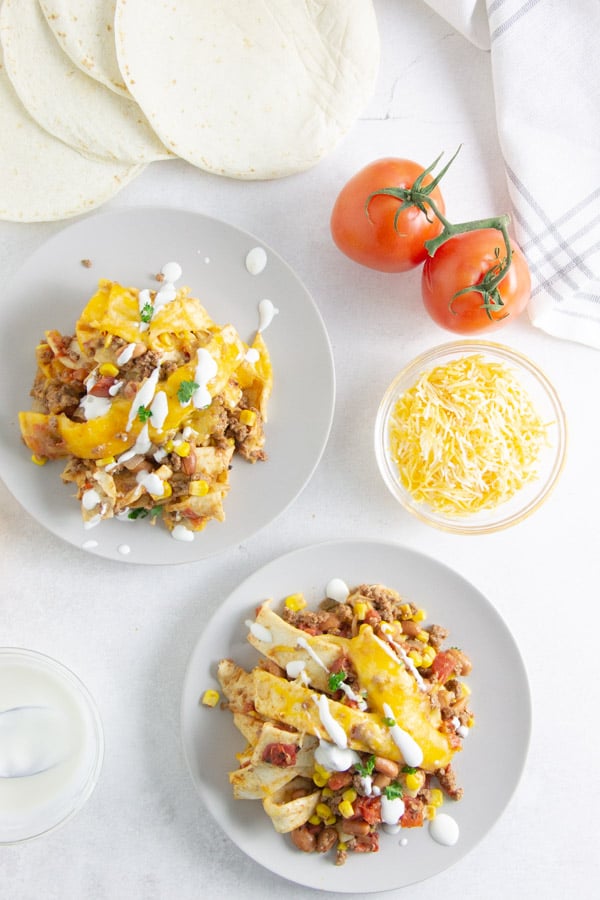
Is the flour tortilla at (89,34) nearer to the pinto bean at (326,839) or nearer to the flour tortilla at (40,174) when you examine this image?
the flour tortilla at (40,174)

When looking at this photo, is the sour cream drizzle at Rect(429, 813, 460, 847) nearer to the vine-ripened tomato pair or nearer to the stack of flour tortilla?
the vine-ripened tomato pair

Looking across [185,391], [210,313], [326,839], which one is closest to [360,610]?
[326,839]

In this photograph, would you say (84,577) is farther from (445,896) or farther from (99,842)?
(445,896)

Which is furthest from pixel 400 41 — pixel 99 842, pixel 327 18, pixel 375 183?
pixel 99 842

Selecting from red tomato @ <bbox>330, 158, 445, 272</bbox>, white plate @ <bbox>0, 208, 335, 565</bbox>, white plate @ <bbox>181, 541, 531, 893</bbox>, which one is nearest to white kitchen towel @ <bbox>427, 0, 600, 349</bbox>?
red tomato @ <bbox>330, 158, 445, 272</bbox>

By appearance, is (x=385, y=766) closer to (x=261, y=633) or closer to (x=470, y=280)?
(x=261, y=633)

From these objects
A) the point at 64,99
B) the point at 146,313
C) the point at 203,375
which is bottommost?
the point at 203,375
